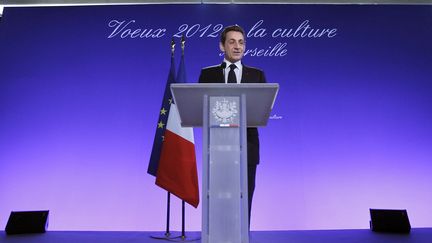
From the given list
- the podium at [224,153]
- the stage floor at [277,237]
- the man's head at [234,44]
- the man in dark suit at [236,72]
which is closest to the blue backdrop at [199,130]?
the stage floor at [277,237]

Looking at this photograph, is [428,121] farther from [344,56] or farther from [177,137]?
[177,137]

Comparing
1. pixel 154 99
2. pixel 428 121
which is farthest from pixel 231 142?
pixel 428 121

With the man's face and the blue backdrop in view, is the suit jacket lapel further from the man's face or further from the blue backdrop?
the blue backdrop

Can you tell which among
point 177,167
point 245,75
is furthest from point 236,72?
point 177,167

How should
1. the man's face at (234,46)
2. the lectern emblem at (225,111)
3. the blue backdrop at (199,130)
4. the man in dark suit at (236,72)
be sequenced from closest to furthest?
the lectern emblem at (225,111) < the man in dark suit at (236,72) < the man's face at (234,46) < the blue backdrop at (199,130)

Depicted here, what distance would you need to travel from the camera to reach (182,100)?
2301 millimetres

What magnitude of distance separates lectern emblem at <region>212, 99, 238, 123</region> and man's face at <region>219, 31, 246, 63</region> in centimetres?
118

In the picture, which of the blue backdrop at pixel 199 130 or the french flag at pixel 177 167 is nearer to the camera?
the french flag at pixel 177 167

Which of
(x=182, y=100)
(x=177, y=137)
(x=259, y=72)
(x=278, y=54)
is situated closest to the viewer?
(x=182, y=100)

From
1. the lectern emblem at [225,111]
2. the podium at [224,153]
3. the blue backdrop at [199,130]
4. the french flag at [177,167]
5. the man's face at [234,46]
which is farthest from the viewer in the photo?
the blue backdrop at [199,130]

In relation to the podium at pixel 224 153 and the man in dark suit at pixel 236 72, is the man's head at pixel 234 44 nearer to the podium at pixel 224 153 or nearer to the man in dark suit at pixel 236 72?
the man in dark suit at pixel 236 72

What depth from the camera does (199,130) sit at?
4.42 metres

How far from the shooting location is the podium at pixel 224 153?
2055 millimetres

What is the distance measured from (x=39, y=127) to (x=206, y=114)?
9.61 feet
